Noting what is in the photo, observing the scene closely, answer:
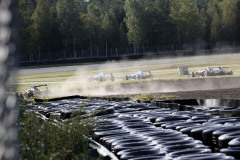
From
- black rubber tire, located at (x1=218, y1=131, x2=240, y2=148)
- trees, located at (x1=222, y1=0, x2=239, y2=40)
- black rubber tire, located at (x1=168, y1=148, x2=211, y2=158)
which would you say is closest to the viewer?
black rubber tire, located at (x1=168, y1=148, x2=211, y2=158)

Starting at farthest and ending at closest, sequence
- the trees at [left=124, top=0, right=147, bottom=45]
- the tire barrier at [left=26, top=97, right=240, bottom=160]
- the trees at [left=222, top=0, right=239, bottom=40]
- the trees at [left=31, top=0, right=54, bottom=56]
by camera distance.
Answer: the trees at [left=222, top=0, right=239, bottom=40], the trees at [left=124, top=0, right=147, bottom=45], the trees at [left=31, top=0, right=54, bottom=56], the tire barrier at [left=26, top=97, right=240, bottom=160]

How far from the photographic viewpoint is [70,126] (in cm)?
663

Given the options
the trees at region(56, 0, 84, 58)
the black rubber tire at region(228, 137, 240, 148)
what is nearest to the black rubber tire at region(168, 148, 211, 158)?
the black rubber tire at region(228, 137, 240, 148)

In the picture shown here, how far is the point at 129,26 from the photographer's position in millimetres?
95500

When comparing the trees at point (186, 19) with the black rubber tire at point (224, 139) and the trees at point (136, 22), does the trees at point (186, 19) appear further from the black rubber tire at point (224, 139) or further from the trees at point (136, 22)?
the black rubber tire at point (224, 139)

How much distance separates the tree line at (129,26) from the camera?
8906 cm

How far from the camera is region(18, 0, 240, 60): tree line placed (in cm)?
8906

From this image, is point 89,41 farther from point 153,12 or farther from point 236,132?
point 236,132

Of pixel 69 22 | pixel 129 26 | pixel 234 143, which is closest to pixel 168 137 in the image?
pixel 234 143

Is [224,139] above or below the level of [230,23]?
below

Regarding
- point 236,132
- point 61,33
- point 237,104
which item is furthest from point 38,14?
point 236,132

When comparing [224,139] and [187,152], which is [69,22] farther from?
[187,152]

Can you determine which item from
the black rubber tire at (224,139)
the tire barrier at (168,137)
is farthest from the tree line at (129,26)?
the black rubber tire at (224,139)

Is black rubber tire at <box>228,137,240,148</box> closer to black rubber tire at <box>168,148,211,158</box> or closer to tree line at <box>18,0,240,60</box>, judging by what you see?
black rubber tire at <box>168,148,211,158</box>
